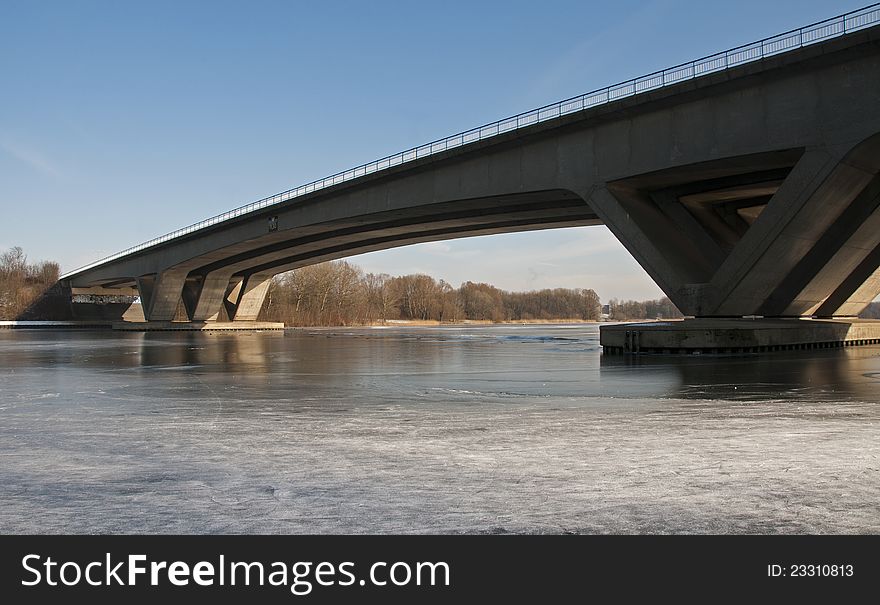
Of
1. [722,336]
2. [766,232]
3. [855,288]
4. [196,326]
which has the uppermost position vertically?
[766,232]

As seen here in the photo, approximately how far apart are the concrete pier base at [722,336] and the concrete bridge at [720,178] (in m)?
0.92

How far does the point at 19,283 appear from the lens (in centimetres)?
11125

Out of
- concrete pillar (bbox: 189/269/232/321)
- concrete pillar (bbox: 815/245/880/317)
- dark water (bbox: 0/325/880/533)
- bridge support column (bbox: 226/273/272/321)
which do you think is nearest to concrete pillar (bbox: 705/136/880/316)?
concrete pillar (bbox: 815/245/880/317)

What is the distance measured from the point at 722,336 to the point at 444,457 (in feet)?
68.0

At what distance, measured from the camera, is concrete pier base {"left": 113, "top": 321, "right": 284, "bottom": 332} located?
71312mm

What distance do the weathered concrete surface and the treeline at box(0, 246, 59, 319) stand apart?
8091 centimetres

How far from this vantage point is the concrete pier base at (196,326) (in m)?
71.3

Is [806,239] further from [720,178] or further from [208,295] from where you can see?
[208,295]

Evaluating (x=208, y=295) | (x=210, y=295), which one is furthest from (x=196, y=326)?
(x=210, y=295)

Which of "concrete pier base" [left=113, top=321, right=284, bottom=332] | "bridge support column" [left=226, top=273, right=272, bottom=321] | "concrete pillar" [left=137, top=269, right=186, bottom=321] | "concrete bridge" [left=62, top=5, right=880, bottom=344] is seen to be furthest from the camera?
"bridge support column" [left=226, top=273, right=272, bottom=321]

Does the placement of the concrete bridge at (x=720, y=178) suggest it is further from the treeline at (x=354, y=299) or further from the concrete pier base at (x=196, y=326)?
the treeline at (x=354, y=299)

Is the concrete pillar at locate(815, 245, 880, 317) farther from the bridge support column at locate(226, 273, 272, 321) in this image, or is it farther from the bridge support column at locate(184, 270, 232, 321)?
the bridge support column at locate(226, 273, 272, 321)
